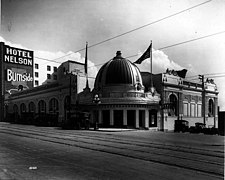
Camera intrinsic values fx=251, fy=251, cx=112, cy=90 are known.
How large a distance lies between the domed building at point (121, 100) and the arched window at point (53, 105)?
8.89 metres

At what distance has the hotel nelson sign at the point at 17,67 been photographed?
6309 cm

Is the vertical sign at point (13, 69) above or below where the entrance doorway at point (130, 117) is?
above

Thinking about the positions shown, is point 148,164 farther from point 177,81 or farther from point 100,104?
point 177,81

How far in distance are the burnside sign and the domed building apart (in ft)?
98.7

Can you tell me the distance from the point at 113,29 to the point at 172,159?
6.25 meters

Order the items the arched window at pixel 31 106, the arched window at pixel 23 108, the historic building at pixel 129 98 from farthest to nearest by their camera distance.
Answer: the arched window at pixel 23 108 → the arched window at pixel 31 106 → the historic building at pixel 129 98

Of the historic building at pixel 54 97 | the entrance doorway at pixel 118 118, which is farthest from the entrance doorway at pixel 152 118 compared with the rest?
the historic building at pixel 54 97

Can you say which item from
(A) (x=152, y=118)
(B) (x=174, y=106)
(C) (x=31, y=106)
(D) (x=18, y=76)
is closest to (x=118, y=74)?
(A) (x=152, y=118)

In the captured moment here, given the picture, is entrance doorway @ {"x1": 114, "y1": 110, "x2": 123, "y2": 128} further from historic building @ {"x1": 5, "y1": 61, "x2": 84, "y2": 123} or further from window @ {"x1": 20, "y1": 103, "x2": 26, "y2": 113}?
window @ {"x1": 20, "y1": 103, "x2": 26, "y2": 113}

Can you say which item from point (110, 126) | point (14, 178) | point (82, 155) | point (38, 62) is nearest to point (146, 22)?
point (82, 155)

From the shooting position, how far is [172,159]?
9984 mm

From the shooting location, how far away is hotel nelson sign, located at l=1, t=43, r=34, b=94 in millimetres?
63094

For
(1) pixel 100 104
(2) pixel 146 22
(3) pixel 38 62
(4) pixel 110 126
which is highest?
(3) pixel 38 62

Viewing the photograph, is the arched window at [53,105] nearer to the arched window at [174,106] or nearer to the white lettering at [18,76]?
the white lettering at [18,76]
